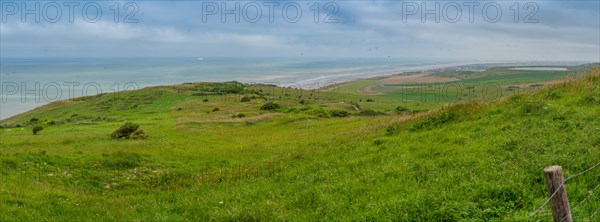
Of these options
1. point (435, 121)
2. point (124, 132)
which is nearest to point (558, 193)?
point (435, 121)

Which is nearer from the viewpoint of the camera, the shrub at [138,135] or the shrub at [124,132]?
the shrub at [138,135]

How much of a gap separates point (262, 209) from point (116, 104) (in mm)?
106045

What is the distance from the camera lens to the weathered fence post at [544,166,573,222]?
640 cm

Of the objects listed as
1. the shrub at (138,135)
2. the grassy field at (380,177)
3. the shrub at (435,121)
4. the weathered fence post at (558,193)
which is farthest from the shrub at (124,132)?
the weathered fence post at (558,193)

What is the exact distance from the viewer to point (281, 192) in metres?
13.8

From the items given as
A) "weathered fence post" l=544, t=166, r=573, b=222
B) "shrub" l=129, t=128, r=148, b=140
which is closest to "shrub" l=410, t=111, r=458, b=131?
"weathered fence post" l=544, t=166, r=573, b=222

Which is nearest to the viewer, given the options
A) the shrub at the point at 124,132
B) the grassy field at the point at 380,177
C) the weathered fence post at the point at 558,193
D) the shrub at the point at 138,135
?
the weathered fence post at the point at 558,193

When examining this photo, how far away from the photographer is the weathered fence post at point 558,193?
6402 mm

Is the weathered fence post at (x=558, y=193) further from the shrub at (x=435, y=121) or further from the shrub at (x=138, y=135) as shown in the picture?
the shrub at (x=138, y=135)

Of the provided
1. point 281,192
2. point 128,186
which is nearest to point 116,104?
point 128,186

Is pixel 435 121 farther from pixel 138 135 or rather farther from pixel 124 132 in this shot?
pixel 124 132

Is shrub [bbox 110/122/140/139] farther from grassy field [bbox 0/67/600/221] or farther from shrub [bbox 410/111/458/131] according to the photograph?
shrub [bbox 410/111/458/131]

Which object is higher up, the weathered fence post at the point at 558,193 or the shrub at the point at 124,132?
the weathered fence post at the point at 558,193

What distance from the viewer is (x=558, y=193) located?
647 cm
